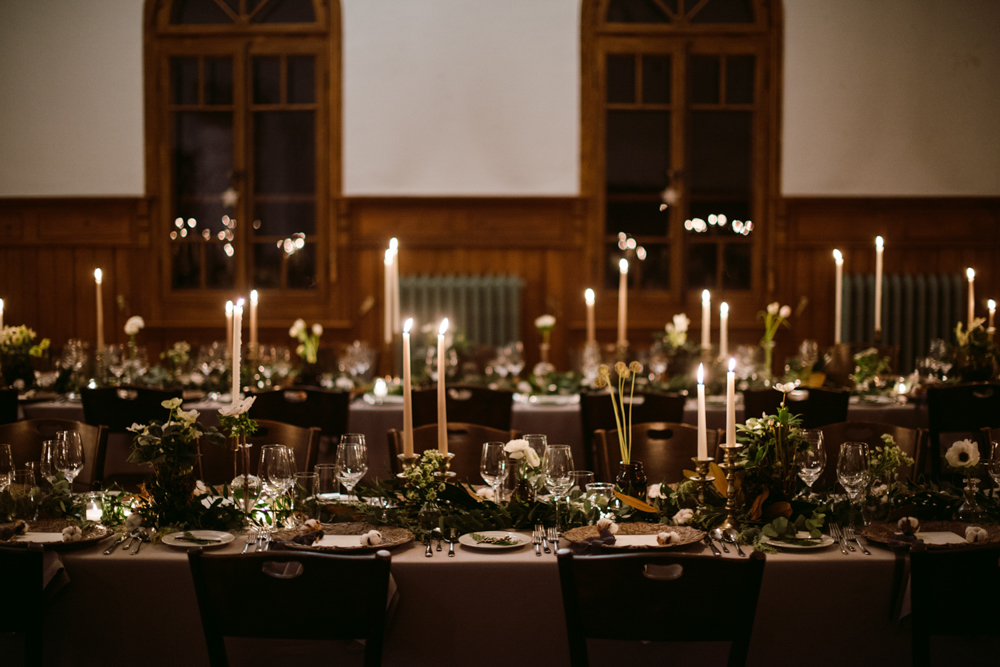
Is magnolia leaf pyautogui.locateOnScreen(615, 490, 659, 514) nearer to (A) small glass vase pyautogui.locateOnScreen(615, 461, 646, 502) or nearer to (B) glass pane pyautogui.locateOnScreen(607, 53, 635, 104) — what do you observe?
(A) small glass vase pyautogui.locateOnScreen(615, 461, 646, 502)

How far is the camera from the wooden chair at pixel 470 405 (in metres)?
3.91

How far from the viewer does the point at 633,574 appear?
1.76m

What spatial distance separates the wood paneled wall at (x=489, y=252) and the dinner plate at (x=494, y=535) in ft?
15.8

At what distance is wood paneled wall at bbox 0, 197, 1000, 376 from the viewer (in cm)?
704

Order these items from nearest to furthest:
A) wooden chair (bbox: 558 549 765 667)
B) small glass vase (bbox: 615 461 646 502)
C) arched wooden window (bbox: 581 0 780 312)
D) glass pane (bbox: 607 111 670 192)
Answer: wooden chair (bbox: 558 549 765 667), small glass vase (bbox: 615 461 646 502), arched wooden window (bbox: 581 0 780 312), glass pane (bbox: 607 111 670 192)

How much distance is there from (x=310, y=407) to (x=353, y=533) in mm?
1655

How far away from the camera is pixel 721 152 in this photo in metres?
7.19

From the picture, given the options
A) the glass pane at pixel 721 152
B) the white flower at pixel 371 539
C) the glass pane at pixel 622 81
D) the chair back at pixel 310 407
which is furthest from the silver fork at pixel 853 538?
the glass pane at pixel 622 81

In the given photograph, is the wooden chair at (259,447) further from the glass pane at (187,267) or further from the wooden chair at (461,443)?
the glass pane at (187,267)

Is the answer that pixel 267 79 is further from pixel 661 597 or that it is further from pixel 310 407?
pixel 661 597

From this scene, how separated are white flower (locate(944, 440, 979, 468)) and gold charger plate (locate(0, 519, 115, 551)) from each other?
6.79ft

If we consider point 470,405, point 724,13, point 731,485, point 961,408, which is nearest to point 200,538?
point 731,485

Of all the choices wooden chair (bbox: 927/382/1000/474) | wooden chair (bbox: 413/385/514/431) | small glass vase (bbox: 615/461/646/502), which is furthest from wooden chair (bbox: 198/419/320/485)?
wooden chair (bbox: 927/382/1000/474)

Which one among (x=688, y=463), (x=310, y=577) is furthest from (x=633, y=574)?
(x=688, y=463)
